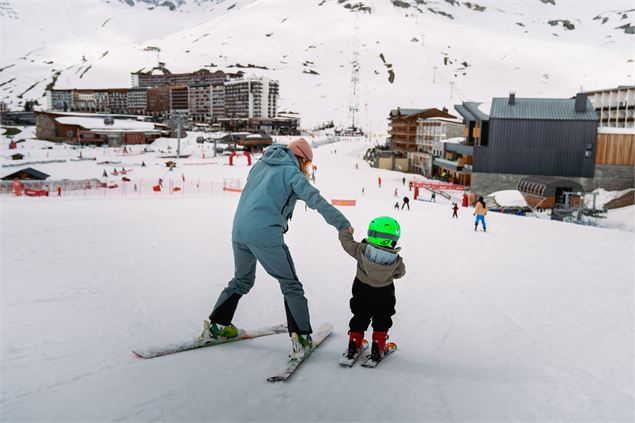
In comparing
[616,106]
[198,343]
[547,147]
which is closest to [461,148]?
[547,147]

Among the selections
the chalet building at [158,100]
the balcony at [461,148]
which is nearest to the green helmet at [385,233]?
the balcony at [461,148]

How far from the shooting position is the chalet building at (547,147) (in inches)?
1239

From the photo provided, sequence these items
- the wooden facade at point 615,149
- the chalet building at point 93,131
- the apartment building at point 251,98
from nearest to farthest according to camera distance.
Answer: the wooden facade at point 615,149 < the chalet building at point 93,131 < the apartment building at point 251,98

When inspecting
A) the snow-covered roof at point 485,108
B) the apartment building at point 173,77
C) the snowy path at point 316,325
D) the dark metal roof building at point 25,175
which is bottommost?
the dark metal roof building at point 25,175

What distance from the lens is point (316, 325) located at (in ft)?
15.0

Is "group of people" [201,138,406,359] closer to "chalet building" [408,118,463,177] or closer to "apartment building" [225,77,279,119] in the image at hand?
"chalet building" [408,118,463,177]

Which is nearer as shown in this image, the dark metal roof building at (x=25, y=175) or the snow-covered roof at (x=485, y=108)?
the dark metal roof building at (x=25, y=175)

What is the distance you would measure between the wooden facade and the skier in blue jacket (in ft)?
113

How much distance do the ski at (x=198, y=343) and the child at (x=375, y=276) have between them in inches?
34.9

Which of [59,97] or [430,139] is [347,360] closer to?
[430,139]

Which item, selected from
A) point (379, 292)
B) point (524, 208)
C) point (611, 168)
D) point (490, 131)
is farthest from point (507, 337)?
point (611, 168)

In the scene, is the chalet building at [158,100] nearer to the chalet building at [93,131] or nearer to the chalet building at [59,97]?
the chalet building at [59,97]

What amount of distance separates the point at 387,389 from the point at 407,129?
51594 millimetres

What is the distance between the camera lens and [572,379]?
3.44 meters
